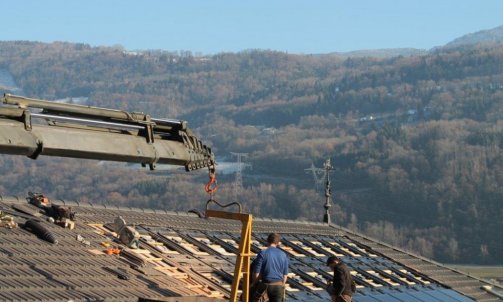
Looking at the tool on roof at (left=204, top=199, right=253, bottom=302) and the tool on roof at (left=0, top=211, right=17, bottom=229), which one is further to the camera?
the tool on roof at (left=0, top=211, right=17, bottom=229)

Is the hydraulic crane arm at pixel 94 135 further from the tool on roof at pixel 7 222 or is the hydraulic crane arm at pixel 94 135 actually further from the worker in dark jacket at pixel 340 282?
the tool on roof at pixel 7 222

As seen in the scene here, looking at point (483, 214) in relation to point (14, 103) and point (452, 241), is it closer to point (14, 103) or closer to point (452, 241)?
point (452, 241)

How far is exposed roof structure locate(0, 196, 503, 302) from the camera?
2273 centimetres

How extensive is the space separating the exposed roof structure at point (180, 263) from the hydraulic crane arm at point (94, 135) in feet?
13.9

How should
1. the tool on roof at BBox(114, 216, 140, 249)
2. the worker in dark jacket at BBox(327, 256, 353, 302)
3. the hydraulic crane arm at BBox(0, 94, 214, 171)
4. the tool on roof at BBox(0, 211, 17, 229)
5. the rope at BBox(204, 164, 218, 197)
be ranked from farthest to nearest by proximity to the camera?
the tool on roof at BBox(114, 216, 140, 249), the tool on roof at BBox(0, 211, 17, 229), the worker in dark jacket at BBox(327, 256, 353, 302), the rope at BBox(204, 164, 218, 197), the hydraulic crane arm at BBox(0, 94, 214, 171)

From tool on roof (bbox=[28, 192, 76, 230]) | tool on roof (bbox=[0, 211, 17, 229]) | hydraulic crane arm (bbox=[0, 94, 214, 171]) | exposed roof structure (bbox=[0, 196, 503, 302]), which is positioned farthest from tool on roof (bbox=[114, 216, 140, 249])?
hydraulic crane arm (bbox=[0, 94, 214, 171])

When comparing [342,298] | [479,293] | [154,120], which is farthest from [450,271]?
[154,120]

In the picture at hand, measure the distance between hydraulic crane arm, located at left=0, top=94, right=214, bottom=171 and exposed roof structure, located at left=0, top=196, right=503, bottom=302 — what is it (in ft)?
13.9

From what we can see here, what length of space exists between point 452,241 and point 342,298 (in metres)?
152

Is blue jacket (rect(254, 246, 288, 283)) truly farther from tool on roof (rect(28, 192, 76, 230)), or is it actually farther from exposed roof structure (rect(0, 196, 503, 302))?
tool on roof (rect(28, 192, 76, 230))

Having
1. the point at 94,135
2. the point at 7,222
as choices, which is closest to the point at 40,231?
the point at 7,222

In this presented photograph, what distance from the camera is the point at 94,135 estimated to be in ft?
55.2

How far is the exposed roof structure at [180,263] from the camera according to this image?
895 inches

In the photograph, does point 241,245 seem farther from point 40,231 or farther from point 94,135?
point 40,231
